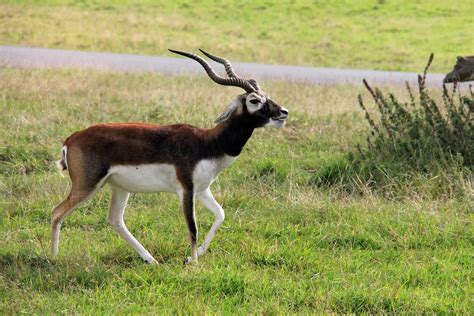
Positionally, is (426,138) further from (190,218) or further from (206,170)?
(190,218)

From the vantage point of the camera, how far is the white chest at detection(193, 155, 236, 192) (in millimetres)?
6457

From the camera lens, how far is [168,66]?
20.9 m

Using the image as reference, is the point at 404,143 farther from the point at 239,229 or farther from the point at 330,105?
the point at 330,105

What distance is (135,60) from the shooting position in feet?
72.5


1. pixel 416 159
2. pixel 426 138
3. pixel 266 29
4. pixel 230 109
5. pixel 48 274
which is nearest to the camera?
pixel 48 274

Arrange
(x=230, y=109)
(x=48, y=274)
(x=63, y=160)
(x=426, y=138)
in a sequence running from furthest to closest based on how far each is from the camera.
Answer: (x=426, y=138) → (x=63, y=160) → (x=230, y=109) → (x=48, y=274)

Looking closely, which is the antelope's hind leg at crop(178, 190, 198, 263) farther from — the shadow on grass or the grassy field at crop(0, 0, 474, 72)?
the grassy field at crop(0, 0, 474, 72)

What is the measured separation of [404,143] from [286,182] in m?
1.35

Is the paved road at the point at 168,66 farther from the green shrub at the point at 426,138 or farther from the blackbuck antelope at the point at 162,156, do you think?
the blackbuck antelope at the point at 162,156

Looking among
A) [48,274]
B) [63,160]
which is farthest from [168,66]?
[48,274]

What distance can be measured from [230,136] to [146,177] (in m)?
0.71

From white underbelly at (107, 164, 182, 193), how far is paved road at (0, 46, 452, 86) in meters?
11.5

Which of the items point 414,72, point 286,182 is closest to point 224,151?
point 286,182

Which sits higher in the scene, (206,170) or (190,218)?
(206,170)
